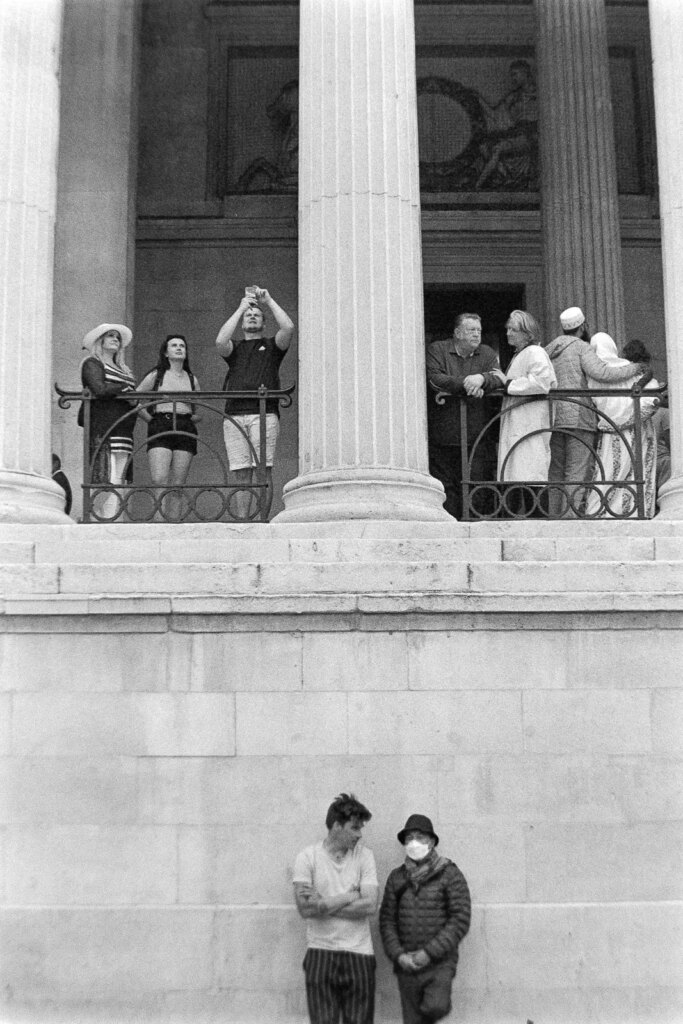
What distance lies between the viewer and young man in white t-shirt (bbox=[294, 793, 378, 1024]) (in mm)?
9984

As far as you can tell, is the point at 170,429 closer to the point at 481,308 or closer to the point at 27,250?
the point at 27,250

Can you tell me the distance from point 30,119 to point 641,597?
268 inches

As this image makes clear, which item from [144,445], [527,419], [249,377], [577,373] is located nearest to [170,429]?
[144,445]

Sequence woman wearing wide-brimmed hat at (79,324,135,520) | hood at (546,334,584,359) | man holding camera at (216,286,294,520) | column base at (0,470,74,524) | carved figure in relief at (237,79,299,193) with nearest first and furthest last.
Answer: column base at (0,470,74,524) < woman wearing wide-brimmed hat at (79,324,135,520) < man holding camera at (216,286,294,520) < hood at (546,334,584,359) < carved figure in relief at (237,79,299,193)

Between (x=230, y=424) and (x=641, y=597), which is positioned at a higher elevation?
(x=230, y=424)

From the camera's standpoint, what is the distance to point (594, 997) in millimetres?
10602

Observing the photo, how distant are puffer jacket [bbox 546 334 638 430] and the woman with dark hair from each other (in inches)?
135

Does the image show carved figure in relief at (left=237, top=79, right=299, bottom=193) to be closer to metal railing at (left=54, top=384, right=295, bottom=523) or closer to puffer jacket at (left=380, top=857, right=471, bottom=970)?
metal railing at (left=54, top=384, right=295, bottom=523)

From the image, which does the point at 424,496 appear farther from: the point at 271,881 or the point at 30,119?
the point at 30,119

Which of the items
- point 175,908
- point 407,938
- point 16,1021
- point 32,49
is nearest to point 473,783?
point 407,938

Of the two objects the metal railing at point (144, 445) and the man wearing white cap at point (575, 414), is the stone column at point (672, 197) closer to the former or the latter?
the man wearing white cap at point (575, 414)

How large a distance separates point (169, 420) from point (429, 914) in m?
5.71

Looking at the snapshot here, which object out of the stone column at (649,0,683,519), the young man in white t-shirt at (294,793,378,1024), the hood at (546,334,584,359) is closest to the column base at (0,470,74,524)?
the young man in white t-shirt at (294,793,378,1024)

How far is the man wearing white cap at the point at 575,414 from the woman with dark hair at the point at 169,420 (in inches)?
134
